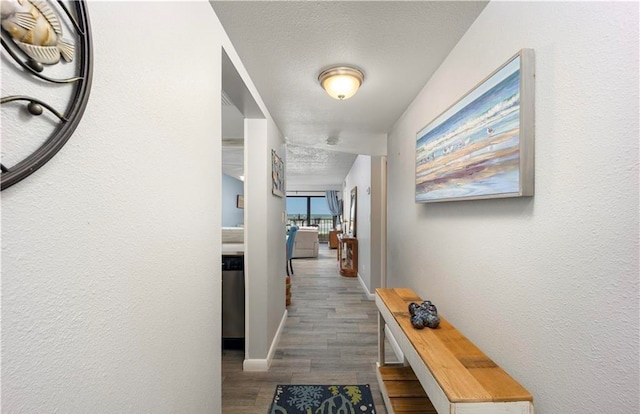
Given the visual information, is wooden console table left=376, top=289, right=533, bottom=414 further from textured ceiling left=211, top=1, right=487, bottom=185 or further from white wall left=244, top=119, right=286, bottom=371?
textured ceiling left=211, top=1, right=487, bottom=185

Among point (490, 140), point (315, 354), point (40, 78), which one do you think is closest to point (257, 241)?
point (315, 354)

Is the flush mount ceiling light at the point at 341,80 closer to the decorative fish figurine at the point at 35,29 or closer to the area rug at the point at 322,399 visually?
the decorative fish figurine at the point at 35,29

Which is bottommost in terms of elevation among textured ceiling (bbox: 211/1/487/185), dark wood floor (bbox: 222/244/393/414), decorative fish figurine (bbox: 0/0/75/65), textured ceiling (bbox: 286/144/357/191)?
dark wood floor (bbox: 222/244/393/414)

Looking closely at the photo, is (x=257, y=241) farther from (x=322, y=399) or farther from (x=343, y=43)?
(x=343, y=43)

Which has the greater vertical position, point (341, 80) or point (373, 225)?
point (341, 80)

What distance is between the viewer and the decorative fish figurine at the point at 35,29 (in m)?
0.39

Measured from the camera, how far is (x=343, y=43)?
1.39m

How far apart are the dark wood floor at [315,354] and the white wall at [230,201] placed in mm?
4384

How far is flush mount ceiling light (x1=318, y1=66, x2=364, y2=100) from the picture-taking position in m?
1.62

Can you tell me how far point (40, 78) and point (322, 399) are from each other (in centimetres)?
223

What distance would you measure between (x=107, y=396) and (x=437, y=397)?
968 millimetres

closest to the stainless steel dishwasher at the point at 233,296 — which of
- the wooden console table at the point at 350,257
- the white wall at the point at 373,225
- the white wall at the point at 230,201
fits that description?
the white wall at the point at 373,225

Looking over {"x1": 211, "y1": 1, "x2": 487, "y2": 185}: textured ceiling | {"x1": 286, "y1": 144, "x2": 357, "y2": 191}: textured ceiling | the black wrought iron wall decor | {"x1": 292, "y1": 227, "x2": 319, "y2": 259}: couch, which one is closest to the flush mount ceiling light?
{"x1": 211, "y1": 1, "x2": 487, "y2": 185}: textured ceiling

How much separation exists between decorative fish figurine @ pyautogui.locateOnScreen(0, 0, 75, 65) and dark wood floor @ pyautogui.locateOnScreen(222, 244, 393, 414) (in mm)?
2147
